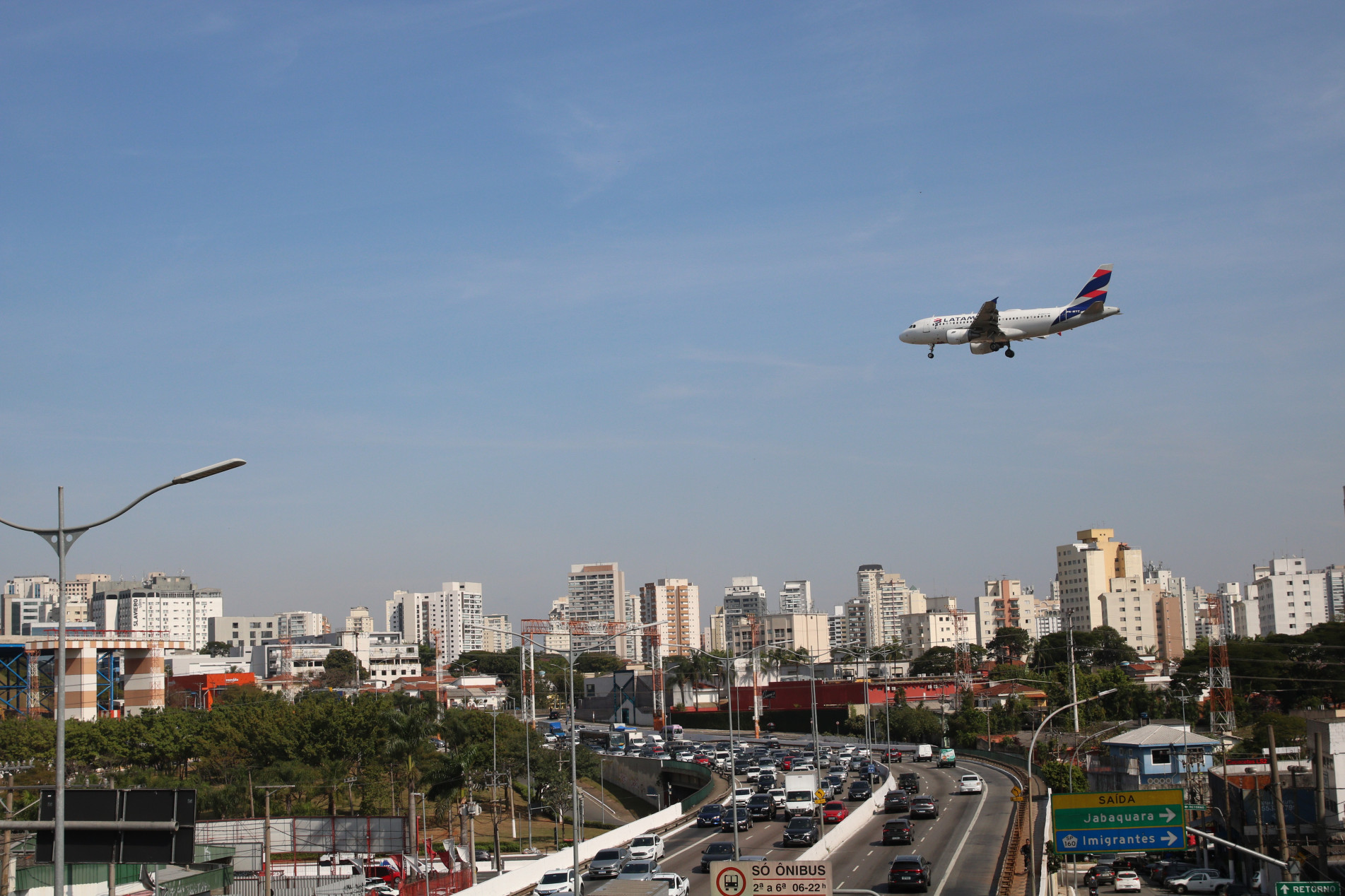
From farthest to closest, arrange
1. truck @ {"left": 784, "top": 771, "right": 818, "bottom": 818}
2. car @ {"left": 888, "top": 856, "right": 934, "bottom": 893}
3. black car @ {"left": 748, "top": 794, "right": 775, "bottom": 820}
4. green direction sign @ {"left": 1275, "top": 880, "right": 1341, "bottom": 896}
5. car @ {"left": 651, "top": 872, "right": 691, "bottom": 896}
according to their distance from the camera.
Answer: black car @ {"left": 748, "top": 794, "right": 775, "bottom": 820} < truck @ {"left": 784, "top": 771, "right": 818, "bottom": 818} < car @ {"left": 888, "top": 856, "right": 934, "bottom": 893} < car @ {"left": 651, "top": 872, "right": 691, "bottom": 896} < green direction sign @ {"left": 1275, "top": 880, "right": 1341, "bottom": 896}

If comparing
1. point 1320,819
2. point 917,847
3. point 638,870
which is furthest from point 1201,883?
point 638,870

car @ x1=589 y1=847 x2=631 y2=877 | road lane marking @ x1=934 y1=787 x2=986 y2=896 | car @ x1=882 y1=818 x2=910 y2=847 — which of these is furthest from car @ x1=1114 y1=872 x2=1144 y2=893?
car @ x1=589 y1=847 x2=631 y2=877

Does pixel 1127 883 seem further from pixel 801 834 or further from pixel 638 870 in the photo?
pixel 638 870

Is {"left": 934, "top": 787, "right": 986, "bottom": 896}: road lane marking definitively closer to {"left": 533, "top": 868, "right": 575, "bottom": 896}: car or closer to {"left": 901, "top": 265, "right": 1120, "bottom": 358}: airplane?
{"left": 533, "top": 868, "right": 575, "bottom": 896}: car

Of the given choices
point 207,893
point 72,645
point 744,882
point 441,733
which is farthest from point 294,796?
point 744,882

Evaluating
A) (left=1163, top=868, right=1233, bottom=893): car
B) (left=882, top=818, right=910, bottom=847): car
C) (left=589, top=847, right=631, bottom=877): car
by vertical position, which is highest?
(left=589, top=847, right=631, bottom=877): car

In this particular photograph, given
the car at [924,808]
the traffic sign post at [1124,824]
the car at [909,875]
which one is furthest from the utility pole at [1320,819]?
the car at [924,808]

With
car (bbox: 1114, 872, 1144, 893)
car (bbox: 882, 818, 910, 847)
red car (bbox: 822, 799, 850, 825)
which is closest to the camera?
car (bbox: 882, 818, 910, 847)
